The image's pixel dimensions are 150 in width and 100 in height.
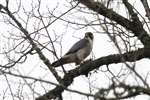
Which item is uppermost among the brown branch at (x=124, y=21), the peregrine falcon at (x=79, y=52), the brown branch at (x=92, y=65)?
the peregrine falcon at (x=79, y=52)

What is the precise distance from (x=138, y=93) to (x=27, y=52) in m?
4.43

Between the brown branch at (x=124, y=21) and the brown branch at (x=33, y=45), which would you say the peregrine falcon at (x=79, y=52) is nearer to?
the brown branch at (x=33, y=45)

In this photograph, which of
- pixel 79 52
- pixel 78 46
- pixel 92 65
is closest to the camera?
pixel 92 65

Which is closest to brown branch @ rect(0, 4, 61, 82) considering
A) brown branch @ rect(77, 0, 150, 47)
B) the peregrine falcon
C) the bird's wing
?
the peregrine falcon

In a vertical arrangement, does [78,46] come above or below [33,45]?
above

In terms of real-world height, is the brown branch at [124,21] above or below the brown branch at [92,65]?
above

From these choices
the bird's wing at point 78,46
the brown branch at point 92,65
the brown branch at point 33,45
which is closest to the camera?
the brown branch at point 92,65

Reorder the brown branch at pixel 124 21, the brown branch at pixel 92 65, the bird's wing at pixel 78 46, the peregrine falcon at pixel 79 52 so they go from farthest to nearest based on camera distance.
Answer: the bird's wing at pixel 78 46, the peregrine falcon at pixel 79 52, the brown branch at pixel 124 21, the brown branch at pixel 92 65

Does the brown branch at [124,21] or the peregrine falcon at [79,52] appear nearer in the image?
the brown branch at [124,21]

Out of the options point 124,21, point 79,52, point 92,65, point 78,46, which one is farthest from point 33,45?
point 78,46

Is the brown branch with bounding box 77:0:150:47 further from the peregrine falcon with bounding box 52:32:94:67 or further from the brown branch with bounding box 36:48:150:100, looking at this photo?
the peregrine falcon with bounding box 52:32:94:67

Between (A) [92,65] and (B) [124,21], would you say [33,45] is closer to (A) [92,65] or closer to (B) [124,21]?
(A) [92,65]

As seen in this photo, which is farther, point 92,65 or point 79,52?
point 79,52

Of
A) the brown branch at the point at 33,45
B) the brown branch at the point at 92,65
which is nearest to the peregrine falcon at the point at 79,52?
the brown branch at the point at 33,45
